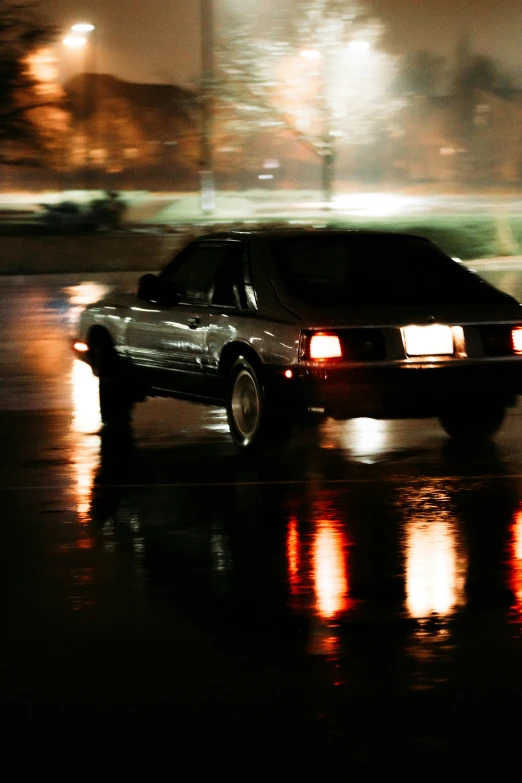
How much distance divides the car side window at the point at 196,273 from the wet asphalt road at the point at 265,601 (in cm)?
103

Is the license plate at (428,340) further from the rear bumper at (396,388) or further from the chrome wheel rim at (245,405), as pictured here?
the chrome wheel rim at (245,405)

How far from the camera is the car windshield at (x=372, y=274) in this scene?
10.6 metres

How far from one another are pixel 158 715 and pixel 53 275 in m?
36.4

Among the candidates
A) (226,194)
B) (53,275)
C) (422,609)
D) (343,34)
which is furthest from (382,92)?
(422,609)

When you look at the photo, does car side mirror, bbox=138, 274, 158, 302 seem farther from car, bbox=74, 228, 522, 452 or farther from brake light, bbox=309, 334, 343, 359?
brake light, bbox=309, 334, 343, 359

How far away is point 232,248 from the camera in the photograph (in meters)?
11.3

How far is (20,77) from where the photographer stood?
48.3m

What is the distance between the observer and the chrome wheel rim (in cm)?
1073

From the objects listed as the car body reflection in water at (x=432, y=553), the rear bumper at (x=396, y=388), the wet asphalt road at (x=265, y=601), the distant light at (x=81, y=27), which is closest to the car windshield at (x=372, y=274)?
the rear bumper at (x=396, y=388)

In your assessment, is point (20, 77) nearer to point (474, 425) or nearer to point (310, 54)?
point (310, 54)

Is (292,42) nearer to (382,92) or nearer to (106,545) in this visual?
(382,92)

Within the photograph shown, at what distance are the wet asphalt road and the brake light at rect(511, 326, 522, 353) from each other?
71cm

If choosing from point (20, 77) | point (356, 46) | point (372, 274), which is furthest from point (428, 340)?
point (356, 46)

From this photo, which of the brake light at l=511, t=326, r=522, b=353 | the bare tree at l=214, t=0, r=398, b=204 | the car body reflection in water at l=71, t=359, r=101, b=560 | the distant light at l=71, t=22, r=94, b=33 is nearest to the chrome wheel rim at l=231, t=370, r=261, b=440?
the car body reflection in water at l=71, t=359, r=101, b=560
